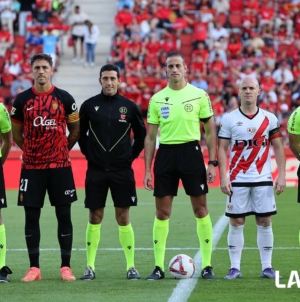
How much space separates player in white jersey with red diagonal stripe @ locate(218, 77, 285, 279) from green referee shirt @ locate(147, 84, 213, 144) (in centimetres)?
29

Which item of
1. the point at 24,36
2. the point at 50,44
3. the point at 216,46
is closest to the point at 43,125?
the point at 216,46

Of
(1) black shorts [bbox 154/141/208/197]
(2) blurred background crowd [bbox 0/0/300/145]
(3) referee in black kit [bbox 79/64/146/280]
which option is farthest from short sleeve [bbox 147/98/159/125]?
(2) blurred background crowd [bbox 0/0/300/145]

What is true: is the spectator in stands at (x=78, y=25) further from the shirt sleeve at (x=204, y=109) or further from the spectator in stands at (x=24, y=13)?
the shirt sleeve at (x=204, y=109)

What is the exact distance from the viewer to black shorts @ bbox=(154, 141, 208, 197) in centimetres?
899

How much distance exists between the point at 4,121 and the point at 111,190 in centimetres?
129

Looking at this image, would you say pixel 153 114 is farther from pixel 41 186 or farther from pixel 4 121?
pixel 4 121

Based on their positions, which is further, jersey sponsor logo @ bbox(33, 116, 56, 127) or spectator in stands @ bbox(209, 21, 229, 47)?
spectator in stands @ bbox(209, 21, 229, 47)

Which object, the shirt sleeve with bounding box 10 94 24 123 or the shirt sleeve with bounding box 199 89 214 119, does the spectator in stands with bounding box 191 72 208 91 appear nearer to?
the shirt sleeve with bounding box 199 89 214 119

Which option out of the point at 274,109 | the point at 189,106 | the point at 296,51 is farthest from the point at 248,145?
the point at 296,51

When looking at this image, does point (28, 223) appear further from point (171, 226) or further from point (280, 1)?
point (280, 1)

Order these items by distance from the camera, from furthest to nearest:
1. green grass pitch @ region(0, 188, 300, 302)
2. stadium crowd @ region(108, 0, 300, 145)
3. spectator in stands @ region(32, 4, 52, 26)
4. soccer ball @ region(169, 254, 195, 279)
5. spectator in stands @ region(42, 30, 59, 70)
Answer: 1. spectator in stands @ region(32, 4, 52, 26)
2. spectator in stands @ region(42, 30, 59, 70)
3. stadium crowd @ region(108, 0, 300, 145)
4. soccer ball @ region(169, 254, 195, 279)
5. green grass pitch @ region(0, 188, 300, 302)

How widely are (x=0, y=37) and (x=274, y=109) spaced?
10.0 meters

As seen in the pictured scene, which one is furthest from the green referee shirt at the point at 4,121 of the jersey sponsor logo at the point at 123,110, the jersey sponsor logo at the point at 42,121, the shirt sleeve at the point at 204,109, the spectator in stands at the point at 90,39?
the spectator in stands at the point at 90,39

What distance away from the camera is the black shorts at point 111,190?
9078 millimetres
